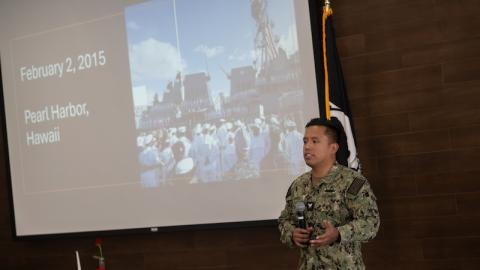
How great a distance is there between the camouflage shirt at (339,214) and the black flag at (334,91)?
1.16m

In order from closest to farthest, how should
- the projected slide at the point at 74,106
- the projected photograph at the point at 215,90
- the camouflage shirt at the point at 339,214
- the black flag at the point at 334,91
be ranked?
the camouflage shirt at the point at 339,214, the black flag at the point at 334,91, the projected photograph at the point at 215,90, the projected slide at the point at 74,106

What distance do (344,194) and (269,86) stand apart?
73.3 inches

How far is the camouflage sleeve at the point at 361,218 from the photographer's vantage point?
2449mm

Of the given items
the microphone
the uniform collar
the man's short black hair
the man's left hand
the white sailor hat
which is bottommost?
the man's left hand

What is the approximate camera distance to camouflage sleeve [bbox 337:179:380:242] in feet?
8.04

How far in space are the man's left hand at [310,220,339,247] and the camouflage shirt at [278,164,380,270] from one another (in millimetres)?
78

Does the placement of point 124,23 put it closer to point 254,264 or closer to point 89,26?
point 89,26

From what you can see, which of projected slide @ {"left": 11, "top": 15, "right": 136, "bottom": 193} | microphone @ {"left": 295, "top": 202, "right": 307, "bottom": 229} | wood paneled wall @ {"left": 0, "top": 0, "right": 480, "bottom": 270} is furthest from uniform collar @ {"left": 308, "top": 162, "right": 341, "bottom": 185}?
projected slide @ {"left": 11, "top": 15, "right": 136, "bottom": 193}

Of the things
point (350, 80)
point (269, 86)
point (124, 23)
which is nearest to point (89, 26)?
point (124, 23)

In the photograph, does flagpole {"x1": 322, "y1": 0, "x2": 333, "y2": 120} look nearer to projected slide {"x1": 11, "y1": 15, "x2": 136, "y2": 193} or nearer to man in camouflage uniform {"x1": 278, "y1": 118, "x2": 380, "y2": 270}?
man in camouflage uniform {"x1": 278, "y1": 118, "x2": 380, "y2": 270}

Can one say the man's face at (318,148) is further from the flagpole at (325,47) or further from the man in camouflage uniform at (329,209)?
the flagpole at (325,47)

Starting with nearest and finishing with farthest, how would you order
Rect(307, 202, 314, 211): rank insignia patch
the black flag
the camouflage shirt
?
1. the camouflage shirt
2. Rect(307, 202, 314, 211): rank insignia patch
3. the black flag

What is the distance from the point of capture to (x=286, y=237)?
2.66 m

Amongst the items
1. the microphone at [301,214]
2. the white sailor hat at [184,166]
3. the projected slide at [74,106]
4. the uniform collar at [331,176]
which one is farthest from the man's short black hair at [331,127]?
the projected slide at [74,106]
